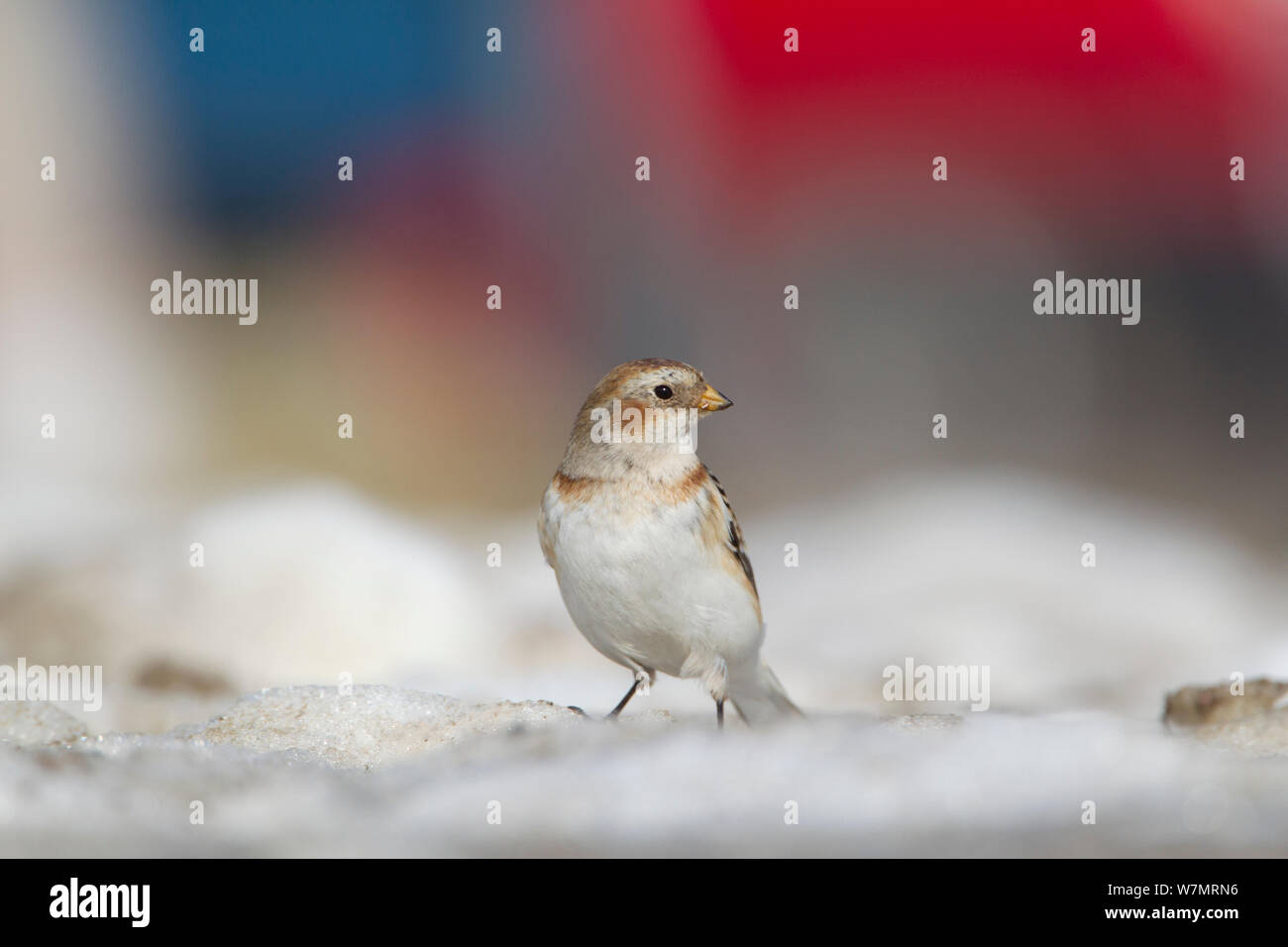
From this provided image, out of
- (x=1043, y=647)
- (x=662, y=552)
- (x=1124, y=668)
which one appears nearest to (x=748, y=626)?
(x=662, y=552)

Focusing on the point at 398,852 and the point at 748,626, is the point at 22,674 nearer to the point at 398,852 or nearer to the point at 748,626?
the point at 748,626

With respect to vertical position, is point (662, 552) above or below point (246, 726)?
above

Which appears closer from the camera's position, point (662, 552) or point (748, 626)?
point (662, 552)

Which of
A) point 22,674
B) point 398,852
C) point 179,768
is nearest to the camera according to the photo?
point 398,852

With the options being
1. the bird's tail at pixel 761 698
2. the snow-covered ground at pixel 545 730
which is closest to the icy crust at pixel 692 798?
the snow-covered ground at pixel 545 730

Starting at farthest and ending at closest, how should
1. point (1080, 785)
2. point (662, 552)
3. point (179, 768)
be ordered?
point (662, 552)
point (179, 768)
point (1080, 785)

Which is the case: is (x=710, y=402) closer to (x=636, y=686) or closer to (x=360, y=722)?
(x=636, y=686)
